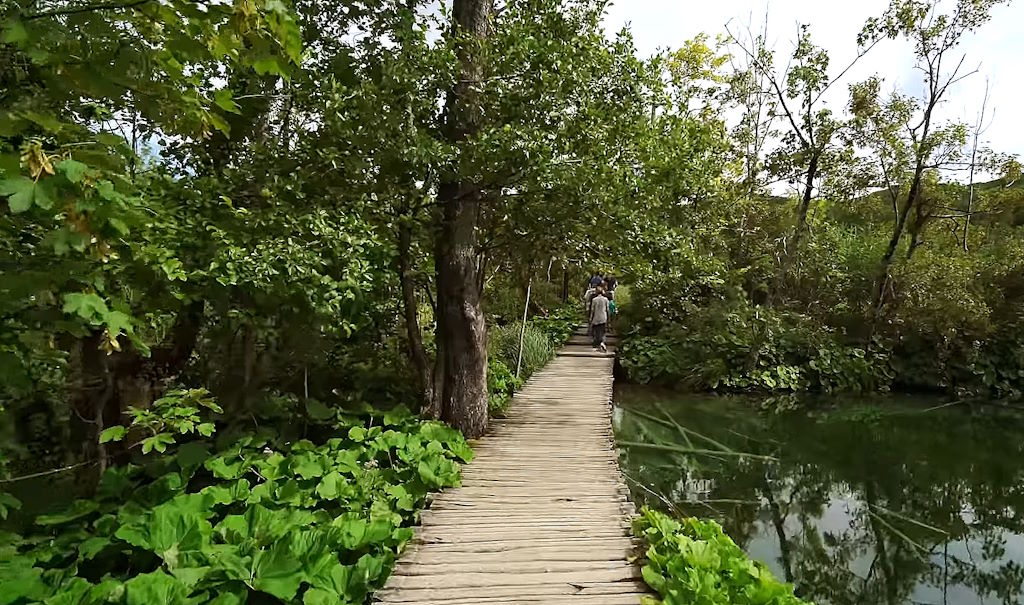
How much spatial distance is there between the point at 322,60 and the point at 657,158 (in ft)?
10.4

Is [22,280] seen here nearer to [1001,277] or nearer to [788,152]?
[788,152]

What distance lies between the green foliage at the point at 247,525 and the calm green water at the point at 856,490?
103 inches

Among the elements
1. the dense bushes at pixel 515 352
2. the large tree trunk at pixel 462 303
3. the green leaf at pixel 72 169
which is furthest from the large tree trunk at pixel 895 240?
the green leaf at pixel 72 169

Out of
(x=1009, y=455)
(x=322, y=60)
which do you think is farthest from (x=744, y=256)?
(x=322, y=60)

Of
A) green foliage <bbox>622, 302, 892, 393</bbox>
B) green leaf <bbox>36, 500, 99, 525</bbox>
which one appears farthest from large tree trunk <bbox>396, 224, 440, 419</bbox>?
green foliage <bbox>622, 302, 892, 393</bbox>

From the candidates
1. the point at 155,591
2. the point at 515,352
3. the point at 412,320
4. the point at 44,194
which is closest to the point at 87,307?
the point at 44,194

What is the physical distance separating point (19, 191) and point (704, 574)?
3119mm

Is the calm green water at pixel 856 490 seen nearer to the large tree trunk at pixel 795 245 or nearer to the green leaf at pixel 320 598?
the large tree trunk at pixel 795 245

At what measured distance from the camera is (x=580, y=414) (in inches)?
272

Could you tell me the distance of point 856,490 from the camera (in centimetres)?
717

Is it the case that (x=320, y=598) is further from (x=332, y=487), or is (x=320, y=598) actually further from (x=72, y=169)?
(x=72, y=169)

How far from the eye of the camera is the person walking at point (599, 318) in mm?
11742

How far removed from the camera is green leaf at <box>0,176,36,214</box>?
1.38 meters

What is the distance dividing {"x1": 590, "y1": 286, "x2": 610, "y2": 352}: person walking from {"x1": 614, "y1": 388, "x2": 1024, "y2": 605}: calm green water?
169 centimetres
